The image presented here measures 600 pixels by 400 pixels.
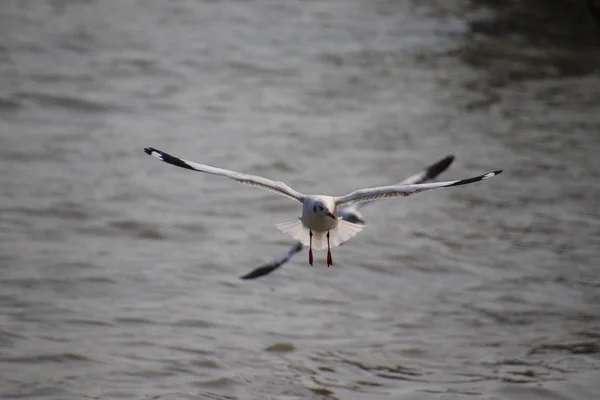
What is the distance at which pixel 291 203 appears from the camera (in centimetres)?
1266

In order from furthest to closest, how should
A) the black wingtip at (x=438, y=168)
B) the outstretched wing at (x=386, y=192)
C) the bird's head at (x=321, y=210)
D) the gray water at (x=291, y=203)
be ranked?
the black wingtip at (x=438, y=168) < the gray water at (x=291, y=203) < the outstretched wing at (x=386, y=192) < the bird's head at (x=321, y=210)

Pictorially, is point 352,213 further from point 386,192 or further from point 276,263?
point 386,192

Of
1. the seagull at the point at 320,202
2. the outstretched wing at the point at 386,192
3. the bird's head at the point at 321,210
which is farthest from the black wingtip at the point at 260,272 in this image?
the bird's head at the point at 321,210

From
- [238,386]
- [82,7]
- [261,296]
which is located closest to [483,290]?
[261,296]

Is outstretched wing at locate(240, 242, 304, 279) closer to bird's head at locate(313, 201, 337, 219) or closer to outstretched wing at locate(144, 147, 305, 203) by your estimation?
outstretched wing at locate(144, 147, 305, 203)

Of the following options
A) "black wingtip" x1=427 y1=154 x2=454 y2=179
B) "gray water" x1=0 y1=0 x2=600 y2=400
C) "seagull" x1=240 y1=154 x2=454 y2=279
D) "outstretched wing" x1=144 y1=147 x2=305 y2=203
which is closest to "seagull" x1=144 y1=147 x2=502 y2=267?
"outstretched wing" x1=144 y1=147 x2=305 y2=203

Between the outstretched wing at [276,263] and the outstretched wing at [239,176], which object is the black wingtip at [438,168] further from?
the outstretched wing at [239,176]

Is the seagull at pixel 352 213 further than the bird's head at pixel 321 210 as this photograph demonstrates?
Yes

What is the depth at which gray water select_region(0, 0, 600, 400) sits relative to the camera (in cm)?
889

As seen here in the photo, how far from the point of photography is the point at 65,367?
8.58 meters

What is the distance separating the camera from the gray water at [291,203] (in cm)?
889

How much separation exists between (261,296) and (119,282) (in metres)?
1.33

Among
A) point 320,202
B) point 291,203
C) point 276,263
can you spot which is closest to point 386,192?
point 320,202

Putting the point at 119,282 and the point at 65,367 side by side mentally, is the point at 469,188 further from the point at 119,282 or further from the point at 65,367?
the point at 65,367
